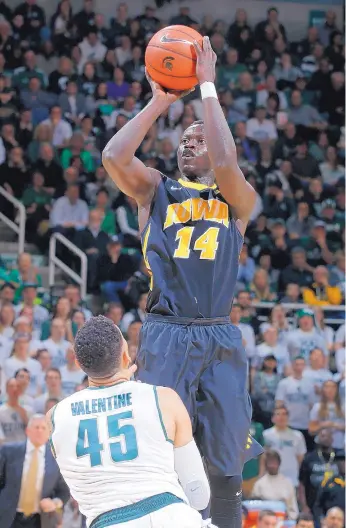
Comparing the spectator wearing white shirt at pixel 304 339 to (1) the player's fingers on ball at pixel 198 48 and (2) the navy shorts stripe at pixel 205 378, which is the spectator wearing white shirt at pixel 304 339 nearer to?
(2) the navy shorts stripe at pixel 205 378

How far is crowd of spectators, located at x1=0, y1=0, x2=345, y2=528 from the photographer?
420 inches

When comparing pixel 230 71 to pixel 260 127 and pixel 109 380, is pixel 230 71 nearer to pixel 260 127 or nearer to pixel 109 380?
pixel 260 127

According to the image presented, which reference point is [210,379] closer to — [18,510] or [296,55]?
[18,510]

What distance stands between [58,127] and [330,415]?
5739mm

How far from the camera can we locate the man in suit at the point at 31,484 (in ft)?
28.1

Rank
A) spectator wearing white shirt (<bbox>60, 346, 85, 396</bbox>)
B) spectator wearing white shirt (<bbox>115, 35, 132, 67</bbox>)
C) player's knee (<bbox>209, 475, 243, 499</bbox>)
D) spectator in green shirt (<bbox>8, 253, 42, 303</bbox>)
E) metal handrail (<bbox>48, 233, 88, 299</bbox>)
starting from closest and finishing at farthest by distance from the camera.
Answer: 1. player's knee (<bbox>209, 475, 243, 499</bbox>)
2. spectator wearing white shirt (<bbox>60, 346, 85, 396</bbox>)
3. spectator in green shirt (<bbox>8, 253, 42, 303</bbox>)
4. metal handrail (<bbox>48, 233, 88, 299</bbox>)
5. spectator wearing white shirt (<bbox>115, 35, 132, 67</bbox>)

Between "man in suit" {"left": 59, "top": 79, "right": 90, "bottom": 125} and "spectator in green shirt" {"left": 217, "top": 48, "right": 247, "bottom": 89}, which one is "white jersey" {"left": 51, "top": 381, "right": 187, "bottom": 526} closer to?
"man in suit" {"left": 59, "top": 79, "right": 90, "bottom": 125}

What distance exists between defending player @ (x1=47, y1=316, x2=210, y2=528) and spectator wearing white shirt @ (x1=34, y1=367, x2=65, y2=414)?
239 inches

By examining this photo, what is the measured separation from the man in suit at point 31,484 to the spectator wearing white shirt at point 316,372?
353 centimetres

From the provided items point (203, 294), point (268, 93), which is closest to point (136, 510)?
point (203, 294)

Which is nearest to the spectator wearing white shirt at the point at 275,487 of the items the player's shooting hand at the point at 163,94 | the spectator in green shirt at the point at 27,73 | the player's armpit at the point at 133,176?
the player's armpit at the point at 133,176

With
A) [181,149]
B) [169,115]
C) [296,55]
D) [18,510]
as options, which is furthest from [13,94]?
[181,149]

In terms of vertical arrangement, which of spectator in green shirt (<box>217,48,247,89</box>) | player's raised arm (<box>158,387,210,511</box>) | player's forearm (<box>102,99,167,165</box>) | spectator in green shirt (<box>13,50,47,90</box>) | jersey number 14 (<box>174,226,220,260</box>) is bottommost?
player's raised arm (<box>158,387,210,511</box>)

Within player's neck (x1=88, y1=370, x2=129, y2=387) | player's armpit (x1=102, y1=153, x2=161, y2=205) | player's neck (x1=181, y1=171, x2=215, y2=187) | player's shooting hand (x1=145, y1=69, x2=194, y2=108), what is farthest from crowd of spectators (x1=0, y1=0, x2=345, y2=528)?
player's neck (x1=88, y1=370, x2=129, y2=387)
